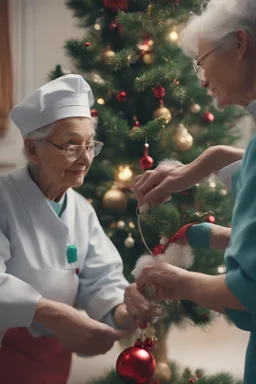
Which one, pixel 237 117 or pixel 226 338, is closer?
pixel 237 117

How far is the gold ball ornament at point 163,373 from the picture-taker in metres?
2.67

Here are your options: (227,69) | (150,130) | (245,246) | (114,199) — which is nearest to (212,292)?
(245,246)

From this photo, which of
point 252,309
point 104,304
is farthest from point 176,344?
→ point 252,309

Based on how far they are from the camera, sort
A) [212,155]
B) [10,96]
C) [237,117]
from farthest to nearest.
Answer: [10,96] < [237,117] < [212,155]

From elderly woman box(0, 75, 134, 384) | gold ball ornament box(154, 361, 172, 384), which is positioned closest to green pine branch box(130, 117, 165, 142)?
elderly woman box(0, 75, 134, 384)

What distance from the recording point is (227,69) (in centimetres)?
119

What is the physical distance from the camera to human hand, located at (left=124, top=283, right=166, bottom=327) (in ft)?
4.92

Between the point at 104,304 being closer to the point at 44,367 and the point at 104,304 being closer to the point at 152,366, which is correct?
the point at 44,367

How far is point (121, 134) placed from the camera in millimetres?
2506

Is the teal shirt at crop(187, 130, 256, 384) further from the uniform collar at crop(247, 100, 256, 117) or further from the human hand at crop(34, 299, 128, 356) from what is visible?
the human hand at crop(34, 299, 128, 356)

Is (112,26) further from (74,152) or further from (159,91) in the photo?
(74,152)

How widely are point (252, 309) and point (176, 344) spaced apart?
102 inches

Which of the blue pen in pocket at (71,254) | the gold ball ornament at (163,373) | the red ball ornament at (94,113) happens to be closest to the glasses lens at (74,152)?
the blue pen in pocket at (71,254)

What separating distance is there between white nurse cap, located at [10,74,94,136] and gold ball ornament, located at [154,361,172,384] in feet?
4.25
